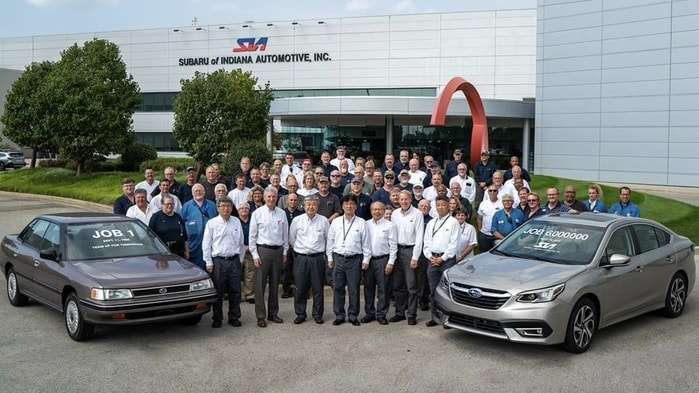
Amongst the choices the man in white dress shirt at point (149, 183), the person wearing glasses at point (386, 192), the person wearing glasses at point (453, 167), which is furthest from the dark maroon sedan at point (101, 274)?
the person wearing glasses at point (453, 167)

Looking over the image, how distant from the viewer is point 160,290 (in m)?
7.34

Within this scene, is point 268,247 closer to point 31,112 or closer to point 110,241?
point 110,241

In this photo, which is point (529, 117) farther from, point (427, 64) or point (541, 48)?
point (427, 64)

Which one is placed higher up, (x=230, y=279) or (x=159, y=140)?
(x=159, y=140)

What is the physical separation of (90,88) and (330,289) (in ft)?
76.3

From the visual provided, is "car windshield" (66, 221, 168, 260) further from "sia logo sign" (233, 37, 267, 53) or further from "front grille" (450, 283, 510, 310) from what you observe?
"sia logo sign" (233, 37, 267, 53)

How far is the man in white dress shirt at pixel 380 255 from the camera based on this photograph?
27.8 ft

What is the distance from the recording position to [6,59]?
2645 inches

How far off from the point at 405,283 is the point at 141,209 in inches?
166

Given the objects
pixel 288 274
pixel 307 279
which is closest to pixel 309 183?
pixel 288 274

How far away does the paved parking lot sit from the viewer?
20.2 ft

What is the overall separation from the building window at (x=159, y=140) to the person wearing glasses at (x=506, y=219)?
51.9 metres

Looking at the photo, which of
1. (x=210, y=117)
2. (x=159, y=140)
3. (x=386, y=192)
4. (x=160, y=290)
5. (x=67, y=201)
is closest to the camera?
(x=160, y=290)

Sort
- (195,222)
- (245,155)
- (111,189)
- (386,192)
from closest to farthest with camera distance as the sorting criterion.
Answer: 1. (195,222)
2. (386,192)
3. (245,155)
4. (111,189)
